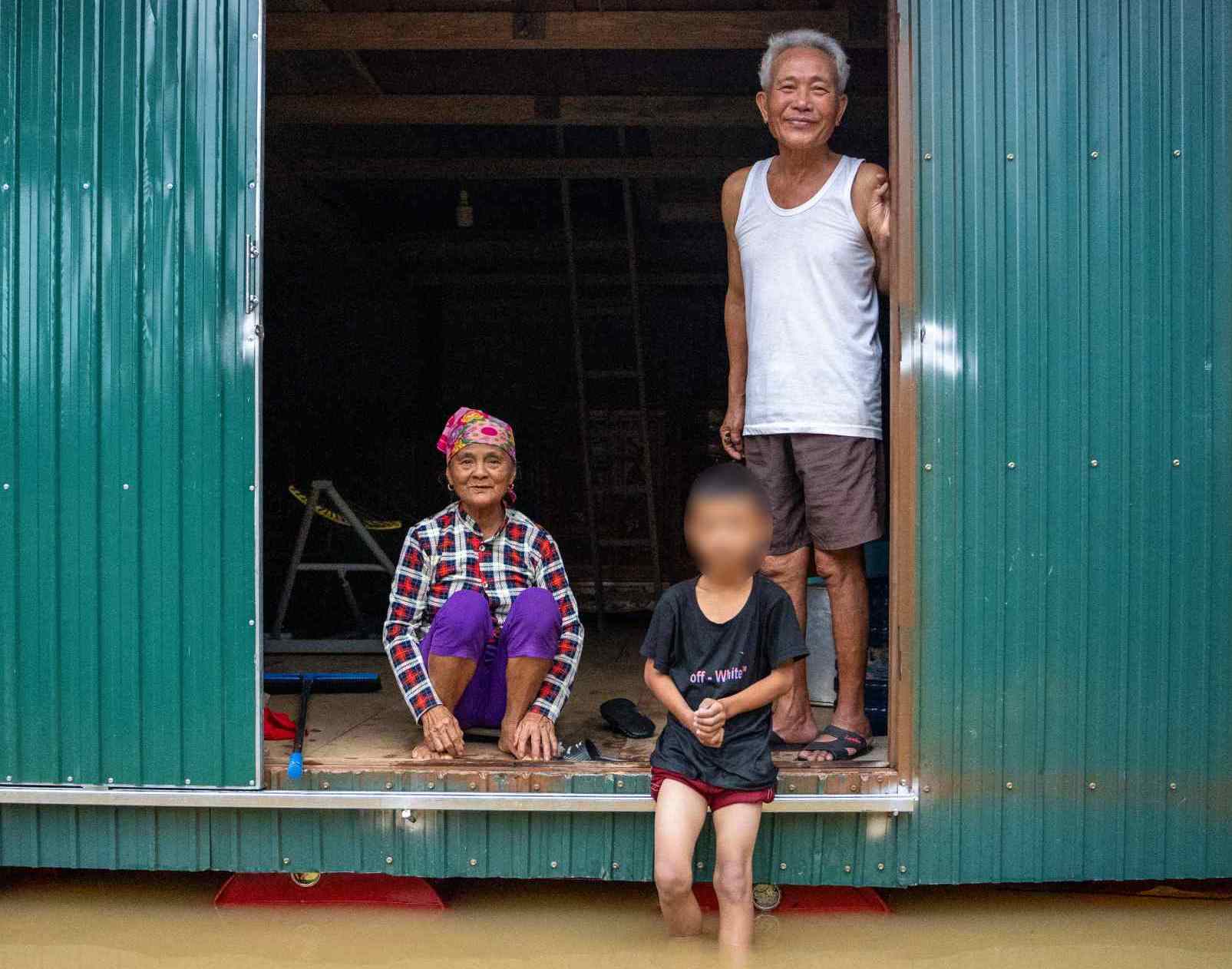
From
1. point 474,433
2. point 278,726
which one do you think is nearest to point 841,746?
point 474,433

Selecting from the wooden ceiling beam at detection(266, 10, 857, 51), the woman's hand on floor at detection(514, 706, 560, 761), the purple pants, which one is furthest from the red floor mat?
the wooden ceiling beam at detection(266, 10, 857, 51)

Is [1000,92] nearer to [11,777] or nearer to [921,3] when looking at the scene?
[921,3]

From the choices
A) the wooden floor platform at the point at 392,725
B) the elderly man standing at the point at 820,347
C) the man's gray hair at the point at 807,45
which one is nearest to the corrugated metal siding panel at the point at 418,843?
the wooden floor platform at the point at 392,725

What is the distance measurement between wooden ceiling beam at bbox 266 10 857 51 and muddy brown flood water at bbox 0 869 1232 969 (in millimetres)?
3208

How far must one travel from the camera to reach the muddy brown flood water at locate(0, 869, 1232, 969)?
2842mm

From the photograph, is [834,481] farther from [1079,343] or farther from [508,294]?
[508,294]

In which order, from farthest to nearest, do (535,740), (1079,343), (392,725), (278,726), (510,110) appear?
(510,110)
(392,725)
(278,726)
(535,740)
(1079,343)

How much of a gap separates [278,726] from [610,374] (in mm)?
4025

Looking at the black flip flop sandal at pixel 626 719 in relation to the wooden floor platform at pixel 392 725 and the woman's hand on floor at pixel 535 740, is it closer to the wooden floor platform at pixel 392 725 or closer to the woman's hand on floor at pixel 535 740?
the wooden floor platform at pixel 392 725

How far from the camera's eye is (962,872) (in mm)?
3000

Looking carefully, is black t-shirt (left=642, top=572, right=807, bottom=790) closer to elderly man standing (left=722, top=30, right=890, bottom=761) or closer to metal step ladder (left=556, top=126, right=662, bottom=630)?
elderly man standing (left=722, top=30, right=890, bottom=761)

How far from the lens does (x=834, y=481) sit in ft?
10.3

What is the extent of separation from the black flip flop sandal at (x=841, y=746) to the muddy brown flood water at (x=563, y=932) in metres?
0.47

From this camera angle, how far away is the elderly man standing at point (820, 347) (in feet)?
10.3
